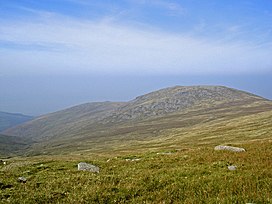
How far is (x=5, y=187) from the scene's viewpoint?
15.2 meters

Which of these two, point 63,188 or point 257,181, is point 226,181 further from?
point 63,188

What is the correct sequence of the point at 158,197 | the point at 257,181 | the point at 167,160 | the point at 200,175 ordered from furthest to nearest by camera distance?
the point at 167,160 < the point at 200,175 < the point at 257,181 < the point at 158,197

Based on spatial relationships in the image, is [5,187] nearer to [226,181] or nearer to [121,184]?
[121,184]

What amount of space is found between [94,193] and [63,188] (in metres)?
2.22

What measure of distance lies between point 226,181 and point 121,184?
5003mm

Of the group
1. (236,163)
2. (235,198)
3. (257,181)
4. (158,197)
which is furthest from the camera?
(236,163)

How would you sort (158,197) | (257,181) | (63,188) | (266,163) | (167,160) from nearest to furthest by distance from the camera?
(158,197) < (257,181) < (63,188) < (266,163) < (167,160)

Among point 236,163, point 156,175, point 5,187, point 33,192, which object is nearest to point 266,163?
point 236,163

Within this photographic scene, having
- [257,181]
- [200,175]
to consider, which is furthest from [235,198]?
[200,175]

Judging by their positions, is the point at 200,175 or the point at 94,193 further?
the point at 200,175

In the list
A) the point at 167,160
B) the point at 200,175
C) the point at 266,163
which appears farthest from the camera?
the point at 167,160

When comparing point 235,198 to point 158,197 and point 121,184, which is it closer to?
point 158,197

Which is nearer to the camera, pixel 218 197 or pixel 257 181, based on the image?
pixel 218 197

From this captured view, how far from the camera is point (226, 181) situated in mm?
13859
